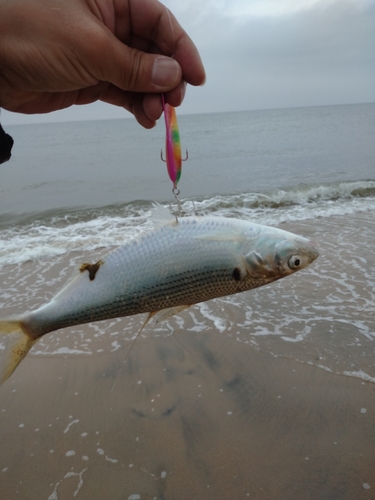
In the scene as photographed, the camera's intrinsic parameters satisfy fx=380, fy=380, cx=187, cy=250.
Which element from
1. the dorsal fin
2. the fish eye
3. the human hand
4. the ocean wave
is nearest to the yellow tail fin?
the dorsal fin

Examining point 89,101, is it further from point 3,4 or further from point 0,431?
point 0,431

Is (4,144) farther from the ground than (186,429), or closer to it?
farther from the ground

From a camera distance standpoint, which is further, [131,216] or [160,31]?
[131,216]

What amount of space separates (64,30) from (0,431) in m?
3.86

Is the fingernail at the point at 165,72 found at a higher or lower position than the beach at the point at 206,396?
higher

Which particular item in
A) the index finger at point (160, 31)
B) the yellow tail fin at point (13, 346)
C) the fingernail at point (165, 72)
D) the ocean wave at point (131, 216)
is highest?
the index finger at point (160, 31)

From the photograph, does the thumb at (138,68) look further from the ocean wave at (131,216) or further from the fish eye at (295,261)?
the ocean wave at (131,216)

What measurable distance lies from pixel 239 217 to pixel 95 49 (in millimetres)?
10157

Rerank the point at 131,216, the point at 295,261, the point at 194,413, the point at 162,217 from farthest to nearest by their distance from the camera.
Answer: the point at 131,216
the point at 194,413
the point at 162,217
the point at 295,261

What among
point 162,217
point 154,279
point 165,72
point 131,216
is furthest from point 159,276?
point 131,216

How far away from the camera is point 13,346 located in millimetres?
2387

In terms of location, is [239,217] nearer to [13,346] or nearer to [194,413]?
[194,413]

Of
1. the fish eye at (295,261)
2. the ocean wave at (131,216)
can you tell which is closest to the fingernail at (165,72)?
the fish eye at (295,261)

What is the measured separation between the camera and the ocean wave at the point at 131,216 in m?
9.91
